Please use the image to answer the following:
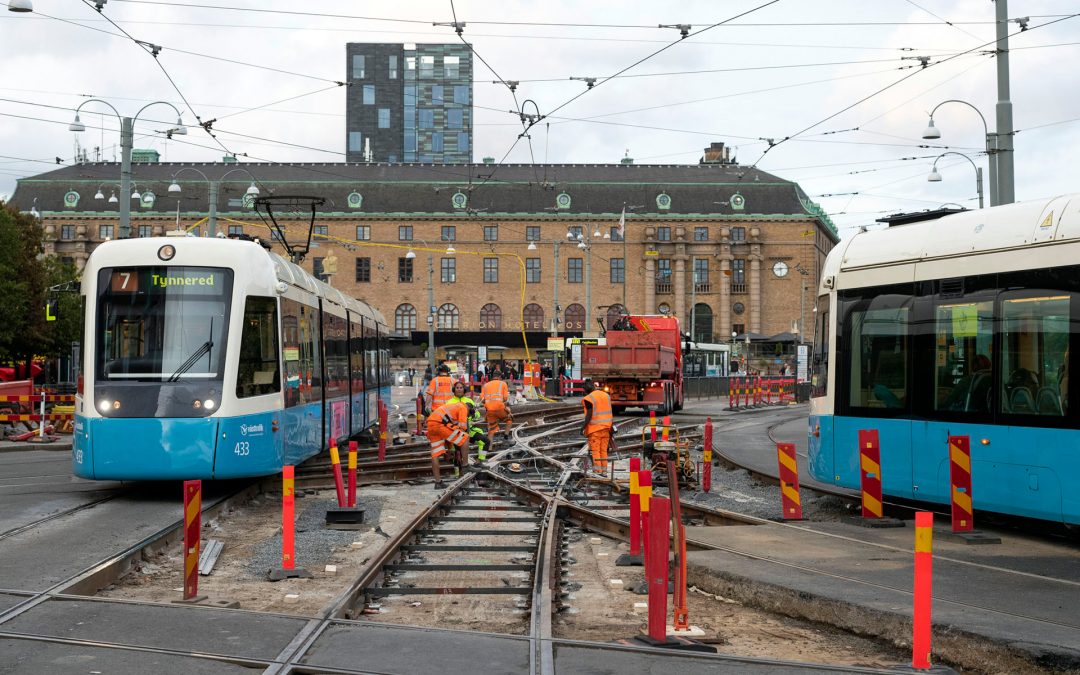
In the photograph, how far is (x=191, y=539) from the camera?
30.6ft

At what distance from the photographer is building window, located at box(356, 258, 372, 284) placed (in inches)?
3893

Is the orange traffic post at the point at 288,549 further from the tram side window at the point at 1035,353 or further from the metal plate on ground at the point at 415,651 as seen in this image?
the tram side window at the point at 1035,353

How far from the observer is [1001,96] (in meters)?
18.8

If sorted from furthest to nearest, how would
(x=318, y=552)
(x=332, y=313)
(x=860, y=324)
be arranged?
(x=332, y=313) → (x=860, y=324) → (x=318, y=552)

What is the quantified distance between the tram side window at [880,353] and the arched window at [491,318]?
8477 cm

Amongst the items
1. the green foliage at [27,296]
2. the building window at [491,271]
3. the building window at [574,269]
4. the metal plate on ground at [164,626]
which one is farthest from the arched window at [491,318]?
the metal plate on ground at [164,626]

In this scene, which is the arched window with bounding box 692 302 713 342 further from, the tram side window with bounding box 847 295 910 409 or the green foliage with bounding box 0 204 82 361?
the tram side window with bounding box 847 295 910 409

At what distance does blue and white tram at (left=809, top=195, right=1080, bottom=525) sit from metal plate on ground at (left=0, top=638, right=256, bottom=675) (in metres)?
7.89

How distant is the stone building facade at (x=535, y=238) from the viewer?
97062 mm

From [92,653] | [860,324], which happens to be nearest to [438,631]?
[92,653]

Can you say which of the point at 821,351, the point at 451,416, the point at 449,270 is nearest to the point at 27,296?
the point at 451,416

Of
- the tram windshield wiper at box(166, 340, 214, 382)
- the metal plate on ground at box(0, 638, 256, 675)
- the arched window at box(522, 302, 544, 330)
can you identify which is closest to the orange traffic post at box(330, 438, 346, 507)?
the tram windshield wiper at box(166, 340, 214, 382)

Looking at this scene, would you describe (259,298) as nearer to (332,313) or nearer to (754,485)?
(332,313)

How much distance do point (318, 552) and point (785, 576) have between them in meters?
4.63
